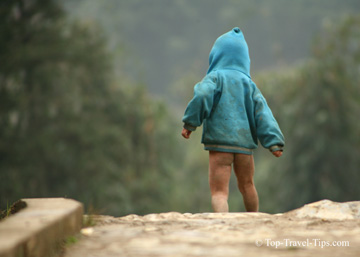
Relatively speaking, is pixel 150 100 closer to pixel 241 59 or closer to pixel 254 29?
pixel 241 59

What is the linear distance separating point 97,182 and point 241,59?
14.2 meters

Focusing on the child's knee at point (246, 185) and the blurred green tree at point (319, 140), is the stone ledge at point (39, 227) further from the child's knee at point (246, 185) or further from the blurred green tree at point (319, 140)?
the blurred green tree at point (319, 140)

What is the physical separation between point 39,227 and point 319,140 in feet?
59.0

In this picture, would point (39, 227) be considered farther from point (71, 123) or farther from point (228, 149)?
point (71, 123)

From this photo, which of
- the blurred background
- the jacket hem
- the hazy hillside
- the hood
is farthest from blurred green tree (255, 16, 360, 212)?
the hazy hillside

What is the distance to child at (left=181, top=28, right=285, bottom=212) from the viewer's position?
17.0ft

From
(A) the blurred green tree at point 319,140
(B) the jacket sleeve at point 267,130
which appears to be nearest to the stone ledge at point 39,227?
(B) the jacket sleeve at point 267,130

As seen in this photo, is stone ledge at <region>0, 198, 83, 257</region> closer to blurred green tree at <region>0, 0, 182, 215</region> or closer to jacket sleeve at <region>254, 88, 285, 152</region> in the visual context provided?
jacket sleeve at <region>254, 88, 285, 152</region>

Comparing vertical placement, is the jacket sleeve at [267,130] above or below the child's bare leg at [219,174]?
above

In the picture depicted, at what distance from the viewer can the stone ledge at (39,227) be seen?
2662 mm

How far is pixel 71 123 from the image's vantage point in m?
19.7

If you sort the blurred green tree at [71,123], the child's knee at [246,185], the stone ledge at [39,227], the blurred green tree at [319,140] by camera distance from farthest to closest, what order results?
the blurred green tree at [319,140], the blurred green tree at [71,123], the child's knee at [246,185], the stone ledge at [39,227]

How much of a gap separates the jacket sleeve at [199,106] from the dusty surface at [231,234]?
1.03m

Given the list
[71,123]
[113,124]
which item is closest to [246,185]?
[71,123]
